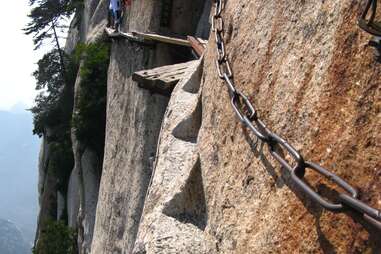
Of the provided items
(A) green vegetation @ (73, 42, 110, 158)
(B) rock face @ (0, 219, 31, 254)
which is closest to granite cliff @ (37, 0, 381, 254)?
(A) green vegetation @ (73, 42, 110, 158)

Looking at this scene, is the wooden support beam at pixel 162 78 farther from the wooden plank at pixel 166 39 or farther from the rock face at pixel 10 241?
the rock face at pixel 10 241

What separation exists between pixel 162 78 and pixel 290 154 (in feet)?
21.4

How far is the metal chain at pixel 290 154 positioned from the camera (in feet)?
7.32

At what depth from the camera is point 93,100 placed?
20.8 m

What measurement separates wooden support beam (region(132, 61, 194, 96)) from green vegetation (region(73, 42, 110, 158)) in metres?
11.2

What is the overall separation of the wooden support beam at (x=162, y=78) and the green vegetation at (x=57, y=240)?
45.8ft

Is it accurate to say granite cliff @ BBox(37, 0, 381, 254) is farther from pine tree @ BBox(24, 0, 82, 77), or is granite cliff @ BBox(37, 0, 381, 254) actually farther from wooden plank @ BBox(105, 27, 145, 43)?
pine tree @ BBox(24, 0, 82, 77)

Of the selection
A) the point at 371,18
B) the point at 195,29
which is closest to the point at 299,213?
the point at 371,18

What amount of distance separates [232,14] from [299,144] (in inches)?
94.0

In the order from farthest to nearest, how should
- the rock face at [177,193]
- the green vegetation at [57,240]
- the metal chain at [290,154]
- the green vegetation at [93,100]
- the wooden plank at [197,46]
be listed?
the green vegetation at [57,240] → the green vegetation at [93,100] → the wooden plank at [197,46] → the rock face at [177,193] → the metal chain at [290,154]

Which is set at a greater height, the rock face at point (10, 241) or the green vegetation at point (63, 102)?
the green vegetation at point (63, 102)

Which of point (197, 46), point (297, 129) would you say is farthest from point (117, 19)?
point (297, 129)

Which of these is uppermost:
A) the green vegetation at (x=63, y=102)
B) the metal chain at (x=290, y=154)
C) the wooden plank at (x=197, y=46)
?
the metal chain at (x=290, y=154)

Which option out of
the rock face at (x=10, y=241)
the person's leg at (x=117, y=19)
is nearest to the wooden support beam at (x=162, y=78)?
the person's leg at (x=117, y=19)
